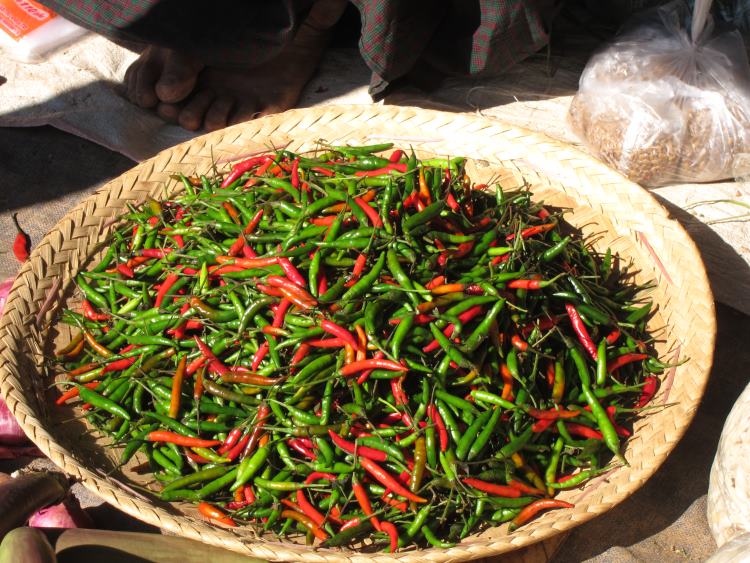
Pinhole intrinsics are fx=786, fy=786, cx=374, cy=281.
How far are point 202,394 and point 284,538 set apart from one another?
0.49m

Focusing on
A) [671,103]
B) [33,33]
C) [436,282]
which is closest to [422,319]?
[436,282]

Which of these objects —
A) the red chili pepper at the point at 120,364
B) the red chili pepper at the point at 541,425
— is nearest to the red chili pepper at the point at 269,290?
the red chili pepper at the point at 120,364

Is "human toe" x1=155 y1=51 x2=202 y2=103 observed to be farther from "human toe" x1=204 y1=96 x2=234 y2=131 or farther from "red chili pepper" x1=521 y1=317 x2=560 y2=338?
"red chili pepper" x1=521 y1=317 x2=560 y2=338

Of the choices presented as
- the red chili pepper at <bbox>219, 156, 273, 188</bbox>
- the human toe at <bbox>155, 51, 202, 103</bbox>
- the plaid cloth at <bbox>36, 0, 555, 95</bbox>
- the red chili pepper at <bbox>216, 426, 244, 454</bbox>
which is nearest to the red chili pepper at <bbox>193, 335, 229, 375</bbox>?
the red chili pepper at <bbox>216, 426, 244, 454</bbox>

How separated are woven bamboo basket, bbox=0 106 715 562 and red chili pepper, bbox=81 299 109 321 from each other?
4.6 inches

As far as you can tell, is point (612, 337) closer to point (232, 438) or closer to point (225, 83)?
point (232, 438)

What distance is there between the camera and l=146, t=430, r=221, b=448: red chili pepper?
7.60 ft

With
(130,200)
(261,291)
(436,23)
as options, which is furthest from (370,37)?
(261,291)

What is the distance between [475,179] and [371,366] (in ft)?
3.80

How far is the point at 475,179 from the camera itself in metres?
3.07

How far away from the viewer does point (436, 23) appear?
140 inches

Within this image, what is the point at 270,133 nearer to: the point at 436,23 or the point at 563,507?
the point at 436,23

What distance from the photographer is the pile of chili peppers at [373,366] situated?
2195 millimetres

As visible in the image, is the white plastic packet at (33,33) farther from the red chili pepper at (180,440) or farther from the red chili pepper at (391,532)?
the red chili pepper at (391,532)
